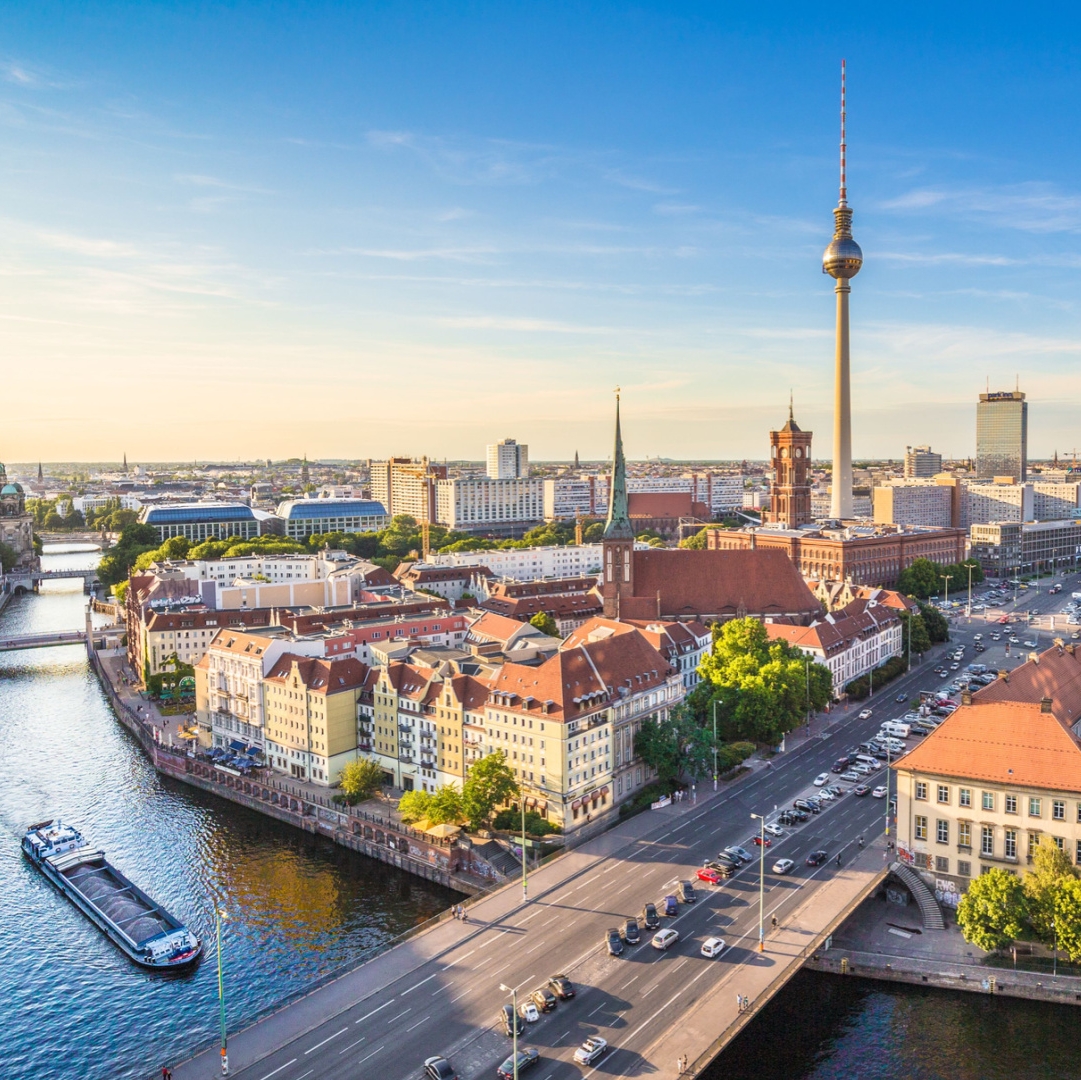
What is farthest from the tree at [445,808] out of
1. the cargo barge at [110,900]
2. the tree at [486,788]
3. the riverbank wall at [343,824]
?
the cargo barge at [110,900]

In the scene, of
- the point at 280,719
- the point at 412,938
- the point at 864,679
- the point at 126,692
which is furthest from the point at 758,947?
the point at 126,692

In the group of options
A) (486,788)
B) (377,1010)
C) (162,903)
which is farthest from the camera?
(486,788)

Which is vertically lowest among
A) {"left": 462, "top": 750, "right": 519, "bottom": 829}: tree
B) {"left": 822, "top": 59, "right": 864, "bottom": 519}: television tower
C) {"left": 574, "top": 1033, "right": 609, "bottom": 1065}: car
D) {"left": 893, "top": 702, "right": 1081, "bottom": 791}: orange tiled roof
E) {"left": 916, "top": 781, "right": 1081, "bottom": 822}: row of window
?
{"left": 574, "top": 1033, "right": 609, "bottom": 1065}: car

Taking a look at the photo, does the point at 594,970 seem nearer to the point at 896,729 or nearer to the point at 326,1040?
the point at 326,1040

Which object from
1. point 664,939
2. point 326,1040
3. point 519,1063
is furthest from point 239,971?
point 664,939

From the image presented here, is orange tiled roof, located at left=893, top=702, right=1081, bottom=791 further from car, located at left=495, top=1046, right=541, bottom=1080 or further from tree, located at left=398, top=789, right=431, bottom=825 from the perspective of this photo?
tree, located at left=398, top=789, right=431, bottom=825

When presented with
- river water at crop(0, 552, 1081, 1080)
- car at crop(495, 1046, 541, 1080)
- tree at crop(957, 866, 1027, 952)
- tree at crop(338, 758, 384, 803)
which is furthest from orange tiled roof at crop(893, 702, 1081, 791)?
tree at crop(338, 758, 384, 803)
